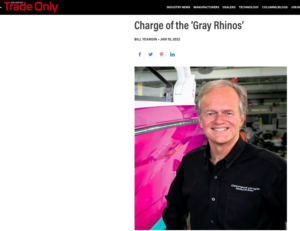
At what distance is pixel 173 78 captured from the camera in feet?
21.8

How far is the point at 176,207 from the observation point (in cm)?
136

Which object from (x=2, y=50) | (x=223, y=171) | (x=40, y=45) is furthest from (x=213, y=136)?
(x=2, y=50)

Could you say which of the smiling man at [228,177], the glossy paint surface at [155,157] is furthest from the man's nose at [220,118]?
A: the glossy paint surface at [155,157]

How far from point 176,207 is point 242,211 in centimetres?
40

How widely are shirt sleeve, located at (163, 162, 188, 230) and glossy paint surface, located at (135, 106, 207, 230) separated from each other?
22cm

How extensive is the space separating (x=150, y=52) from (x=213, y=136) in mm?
533

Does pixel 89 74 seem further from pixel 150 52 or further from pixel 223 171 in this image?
pixel 223 171
